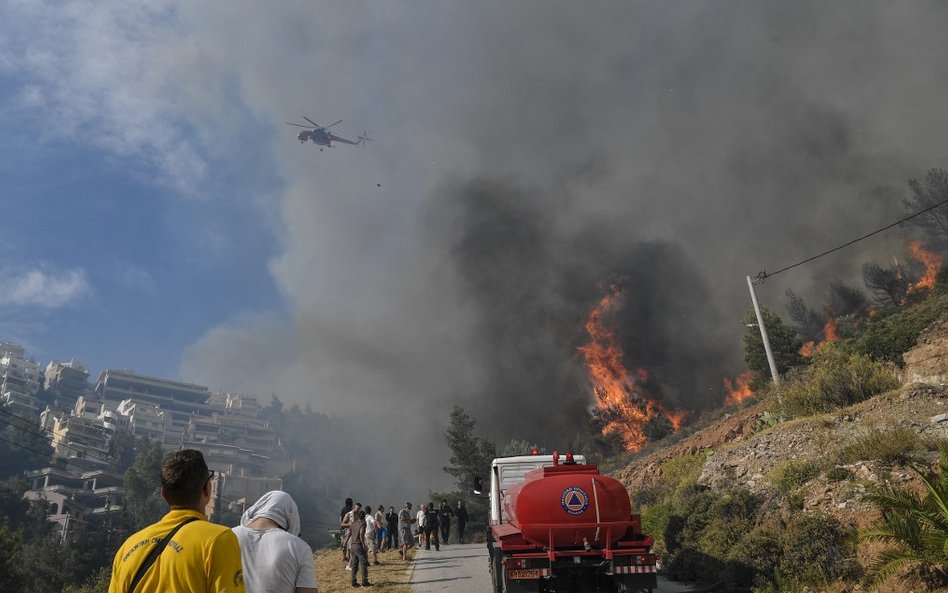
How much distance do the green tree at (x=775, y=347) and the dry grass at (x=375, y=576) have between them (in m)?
37.1

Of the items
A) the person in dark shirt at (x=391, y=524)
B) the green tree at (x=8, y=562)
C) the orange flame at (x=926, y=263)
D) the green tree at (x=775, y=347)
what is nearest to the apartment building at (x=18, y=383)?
the green tree at (x=8, y=562)

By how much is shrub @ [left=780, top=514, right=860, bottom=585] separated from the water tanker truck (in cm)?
254

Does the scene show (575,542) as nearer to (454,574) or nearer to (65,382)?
(454,574)

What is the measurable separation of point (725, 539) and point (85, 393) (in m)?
221

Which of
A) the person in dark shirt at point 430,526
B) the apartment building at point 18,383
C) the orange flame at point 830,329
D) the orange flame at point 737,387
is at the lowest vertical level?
the person in dark shirt at point 430,526

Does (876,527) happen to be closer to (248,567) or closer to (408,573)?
(248,567)

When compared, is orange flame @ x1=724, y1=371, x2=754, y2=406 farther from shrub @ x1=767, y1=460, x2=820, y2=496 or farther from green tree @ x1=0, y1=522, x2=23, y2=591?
green tree @ x1=0, y1=522, x2=23, y2=591

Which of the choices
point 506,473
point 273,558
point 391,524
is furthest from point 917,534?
point 391,524

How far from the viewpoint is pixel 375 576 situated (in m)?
13.1

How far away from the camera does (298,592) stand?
10.5ft

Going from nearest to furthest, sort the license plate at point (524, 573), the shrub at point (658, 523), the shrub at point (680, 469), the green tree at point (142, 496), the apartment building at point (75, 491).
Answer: the license plate at point (524, 573) < the shrub at point (658, 523) < the shrub at point (680, 469) < the green tree at point (142, 496) < the apartment building at point (75, 491)

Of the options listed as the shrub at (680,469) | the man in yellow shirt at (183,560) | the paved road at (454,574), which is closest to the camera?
the man in yellow shirt at (183,560)

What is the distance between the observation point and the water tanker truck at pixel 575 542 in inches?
305

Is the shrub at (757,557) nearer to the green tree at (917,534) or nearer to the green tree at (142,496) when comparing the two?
the green tree at (917,534)
